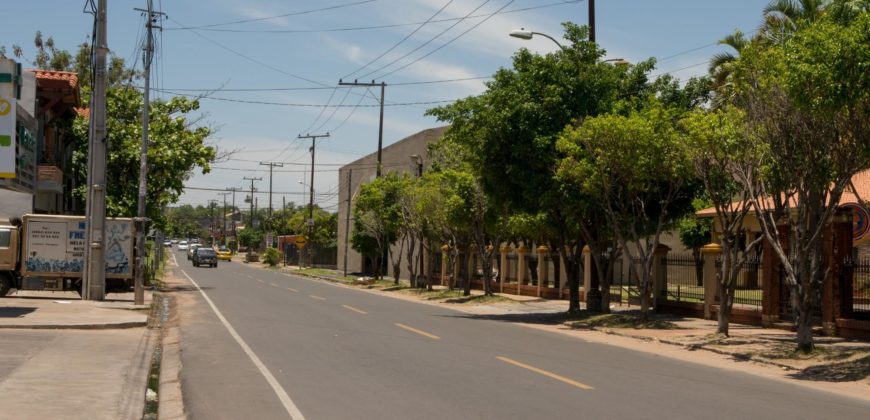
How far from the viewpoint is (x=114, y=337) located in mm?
18328

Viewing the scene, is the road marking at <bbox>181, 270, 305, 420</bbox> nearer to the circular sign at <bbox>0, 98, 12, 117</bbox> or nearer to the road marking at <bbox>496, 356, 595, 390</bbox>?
the road marking at <bbox>496, 356, 595, 390</bbox>

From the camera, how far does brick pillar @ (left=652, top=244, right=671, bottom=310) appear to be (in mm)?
A: 27438

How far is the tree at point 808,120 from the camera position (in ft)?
43.9

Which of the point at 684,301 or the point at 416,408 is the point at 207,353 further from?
the point at 684,301

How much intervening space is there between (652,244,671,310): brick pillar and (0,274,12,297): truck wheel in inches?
794

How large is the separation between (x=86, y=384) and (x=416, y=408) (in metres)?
4.55

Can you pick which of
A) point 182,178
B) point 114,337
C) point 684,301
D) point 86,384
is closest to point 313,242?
point 182,178

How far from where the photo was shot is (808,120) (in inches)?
614

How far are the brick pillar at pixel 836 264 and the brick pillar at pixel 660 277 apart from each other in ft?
24.6

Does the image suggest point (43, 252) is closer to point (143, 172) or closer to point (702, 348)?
point (143, 172)

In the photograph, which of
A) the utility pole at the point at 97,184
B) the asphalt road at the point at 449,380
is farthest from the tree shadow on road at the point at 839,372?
the utility pole at the point at 97,184

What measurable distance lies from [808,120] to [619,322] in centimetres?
1011

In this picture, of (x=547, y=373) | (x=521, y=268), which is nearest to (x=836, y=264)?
(x=547, y=373)

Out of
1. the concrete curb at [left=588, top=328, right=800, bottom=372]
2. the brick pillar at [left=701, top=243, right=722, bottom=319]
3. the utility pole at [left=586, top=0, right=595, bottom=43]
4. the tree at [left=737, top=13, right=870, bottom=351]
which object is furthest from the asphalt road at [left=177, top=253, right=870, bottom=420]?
the utility pole at [left=586, top=0, right=595, bottom=43]
